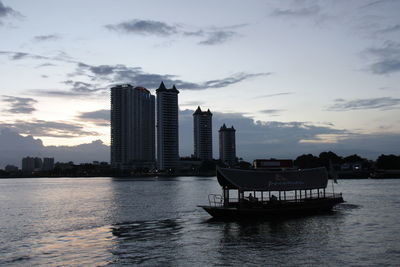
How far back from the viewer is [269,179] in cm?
5150

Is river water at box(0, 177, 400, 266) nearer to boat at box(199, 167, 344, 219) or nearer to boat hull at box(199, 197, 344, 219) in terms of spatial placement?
boat hull at box(199, 197, 344, 219)

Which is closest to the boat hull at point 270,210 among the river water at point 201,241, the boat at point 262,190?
the boat at point 262,190

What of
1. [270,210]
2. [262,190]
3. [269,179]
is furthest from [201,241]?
[269,179]

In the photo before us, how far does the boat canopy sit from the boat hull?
217cm

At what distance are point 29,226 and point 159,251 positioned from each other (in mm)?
26681

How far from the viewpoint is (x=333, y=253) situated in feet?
108

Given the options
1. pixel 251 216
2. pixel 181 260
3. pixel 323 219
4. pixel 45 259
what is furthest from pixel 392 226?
pixel 45 259

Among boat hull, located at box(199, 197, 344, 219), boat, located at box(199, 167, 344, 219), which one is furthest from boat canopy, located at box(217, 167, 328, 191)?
boat hull, located at box(199, 197, 344, 219)

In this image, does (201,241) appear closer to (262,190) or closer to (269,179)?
(262,190)

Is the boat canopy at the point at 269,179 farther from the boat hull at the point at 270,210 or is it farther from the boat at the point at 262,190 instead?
the boat hull at the point at 270,210

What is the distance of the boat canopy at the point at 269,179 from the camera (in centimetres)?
4919

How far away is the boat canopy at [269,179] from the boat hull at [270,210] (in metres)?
2.17

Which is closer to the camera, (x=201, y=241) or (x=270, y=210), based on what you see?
(x=201, y=241)

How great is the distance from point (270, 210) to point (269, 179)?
3.89 meters
